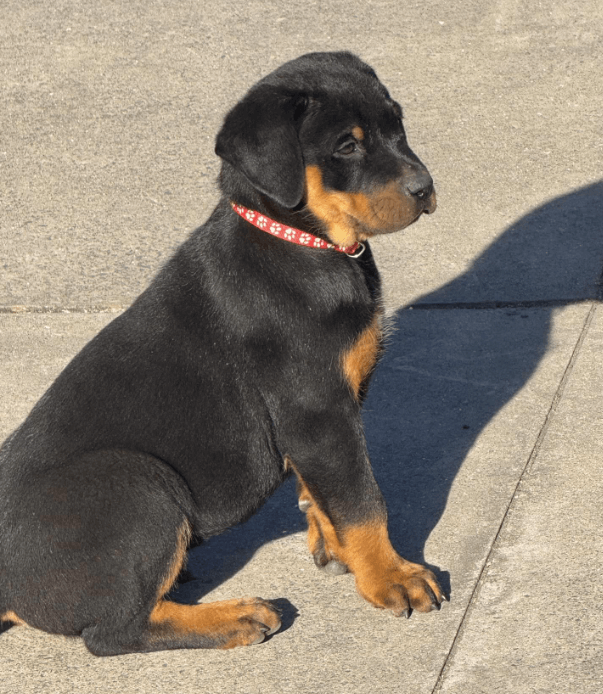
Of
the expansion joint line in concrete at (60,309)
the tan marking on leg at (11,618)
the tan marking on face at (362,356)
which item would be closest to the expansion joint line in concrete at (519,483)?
the tan marking on face at (362,356)

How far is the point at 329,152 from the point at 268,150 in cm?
23

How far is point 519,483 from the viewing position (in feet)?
13.9

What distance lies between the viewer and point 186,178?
662cm

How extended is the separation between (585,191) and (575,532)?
2762 mm

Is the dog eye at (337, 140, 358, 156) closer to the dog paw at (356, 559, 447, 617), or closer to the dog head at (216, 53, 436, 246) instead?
the dog head at (216, 53, 436, 246)

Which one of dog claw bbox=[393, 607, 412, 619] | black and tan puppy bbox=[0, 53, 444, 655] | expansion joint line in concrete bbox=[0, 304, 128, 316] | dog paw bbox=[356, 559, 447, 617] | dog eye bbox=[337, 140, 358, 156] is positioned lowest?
dog claw bbox=[393, 607, 412, 619]

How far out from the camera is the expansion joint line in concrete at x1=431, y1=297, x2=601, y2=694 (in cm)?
350

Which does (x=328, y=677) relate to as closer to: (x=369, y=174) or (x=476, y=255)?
(x=369, y=174)

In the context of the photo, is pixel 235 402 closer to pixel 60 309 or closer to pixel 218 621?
pixel 218 621

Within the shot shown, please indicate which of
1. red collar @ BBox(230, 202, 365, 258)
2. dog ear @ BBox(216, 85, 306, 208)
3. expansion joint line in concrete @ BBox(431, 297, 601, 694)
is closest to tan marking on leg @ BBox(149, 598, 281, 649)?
expansion joint line in concrete @ BBox(431, 297, 601, 694)

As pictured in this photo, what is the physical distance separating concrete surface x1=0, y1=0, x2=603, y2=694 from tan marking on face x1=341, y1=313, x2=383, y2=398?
28.4 inches

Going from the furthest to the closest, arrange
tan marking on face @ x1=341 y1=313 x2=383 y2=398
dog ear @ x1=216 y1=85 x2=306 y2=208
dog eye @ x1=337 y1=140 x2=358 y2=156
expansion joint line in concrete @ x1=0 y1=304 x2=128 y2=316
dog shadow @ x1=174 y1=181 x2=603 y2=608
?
expansion joint line in concrete @ x1=0 y1=304 x2=128 y2=316, dog shadow @ x1=174 y1=181 x2=603 y2=608, tan marking on face @ x1=341 y1=313 x2=383 y2=398, dog eye @ x1=337 y1=140 x2=358 y2=156, dog ear @ x1=216 y1=85 x2=306 y2=208

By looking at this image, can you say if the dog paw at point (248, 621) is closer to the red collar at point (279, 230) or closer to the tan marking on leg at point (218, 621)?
the tan marking on leg at point (218, 621)

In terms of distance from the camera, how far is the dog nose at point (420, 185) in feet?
11.5
